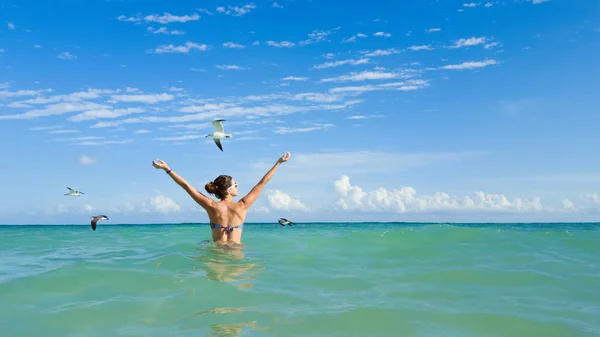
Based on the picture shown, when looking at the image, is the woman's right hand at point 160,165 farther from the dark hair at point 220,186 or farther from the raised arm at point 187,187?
the dark hair at point 220,186

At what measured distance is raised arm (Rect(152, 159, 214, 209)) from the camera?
8203mm

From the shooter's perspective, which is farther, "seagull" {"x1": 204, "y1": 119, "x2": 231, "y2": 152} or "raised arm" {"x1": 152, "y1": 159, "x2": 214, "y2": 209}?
"seagull" {"x1": 204, "y1": 119, "x2": 231, "y2": 152}

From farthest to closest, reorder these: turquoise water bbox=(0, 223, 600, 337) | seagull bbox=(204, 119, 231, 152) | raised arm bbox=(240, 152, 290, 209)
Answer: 1. seagull bbox=(204, 119, 231, 152)
2. raised arm bbox=(240, 152, 290, 209)
3. turquoise water bbox=(0, 223, 600, 337)

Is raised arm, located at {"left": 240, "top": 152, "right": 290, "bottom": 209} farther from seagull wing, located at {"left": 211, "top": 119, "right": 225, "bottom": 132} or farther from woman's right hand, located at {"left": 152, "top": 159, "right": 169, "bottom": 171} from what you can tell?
seagull wing, located at {"left": 211, "top": 119, "right": 225, "bottom": 132}

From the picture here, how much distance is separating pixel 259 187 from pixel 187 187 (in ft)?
4.16

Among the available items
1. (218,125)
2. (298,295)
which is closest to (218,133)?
(218,125)

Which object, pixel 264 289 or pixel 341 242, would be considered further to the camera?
pixel 341 242

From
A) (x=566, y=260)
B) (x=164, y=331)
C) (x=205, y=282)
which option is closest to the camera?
(x=164, y=331)

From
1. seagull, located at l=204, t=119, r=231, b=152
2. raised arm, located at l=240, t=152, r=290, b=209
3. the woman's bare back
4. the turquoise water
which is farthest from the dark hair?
seagull, located at l=204, t=119, r=231, b=152

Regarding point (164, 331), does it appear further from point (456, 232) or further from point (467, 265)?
point (456, 232)

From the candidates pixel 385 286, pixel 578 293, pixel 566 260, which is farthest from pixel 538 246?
pixel 385 286

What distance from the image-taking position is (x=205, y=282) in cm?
636

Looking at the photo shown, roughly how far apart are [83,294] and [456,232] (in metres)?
12.9

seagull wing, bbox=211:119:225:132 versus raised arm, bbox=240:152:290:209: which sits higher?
seagull wing, bbox=211:119:225:132
